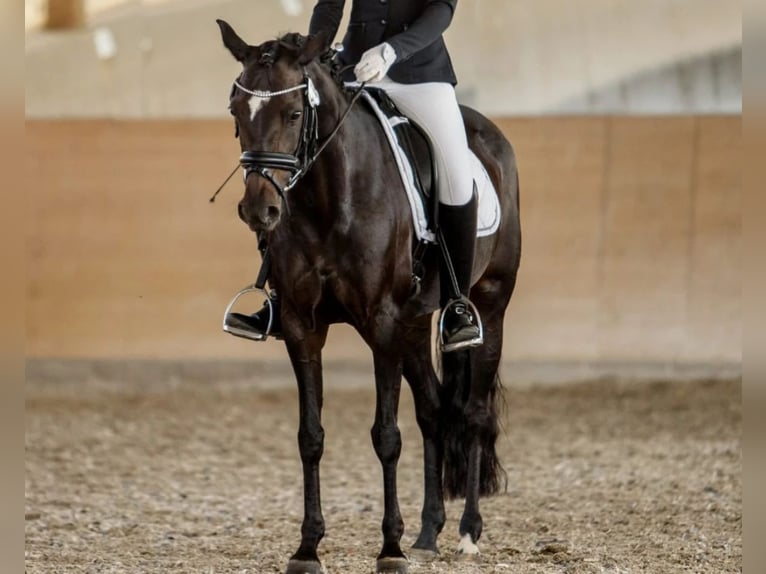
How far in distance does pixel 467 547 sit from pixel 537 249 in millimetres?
4817

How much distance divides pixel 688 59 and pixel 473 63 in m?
1.54

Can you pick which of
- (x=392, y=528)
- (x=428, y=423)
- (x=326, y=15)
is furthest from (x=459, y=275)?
(x=326, y=15)

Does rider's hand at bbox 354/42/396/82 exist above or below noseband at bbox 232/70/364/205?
above

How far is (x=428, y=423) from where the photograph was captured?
16.3 feet

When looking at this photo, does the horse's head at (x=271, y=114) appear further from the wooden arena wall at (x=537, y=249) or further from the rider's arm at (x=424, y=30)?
the wooden arena wall at (x=537, y=249)

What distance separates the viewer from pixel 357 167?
4195mm

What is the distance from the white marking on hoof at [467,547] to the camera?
4688mm

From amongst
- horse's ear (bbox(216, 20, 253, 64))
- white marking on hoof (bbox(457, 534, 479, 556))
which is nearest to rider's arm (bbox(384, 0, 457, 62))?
horse's ear (bbox(216, 20, 253, 64))

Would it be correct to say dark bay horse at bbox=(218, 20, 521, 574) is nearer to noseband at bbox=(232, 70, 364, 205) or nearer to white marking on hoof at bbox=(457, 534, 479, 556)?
noseband at bbox=(232, 70, 364, 205)

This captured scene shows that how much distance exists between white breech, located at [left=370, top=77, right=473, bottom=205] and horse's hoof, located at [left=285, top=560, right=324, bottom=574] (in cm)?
129

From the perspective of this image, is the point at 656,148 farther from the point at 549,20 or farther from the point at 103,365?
the point at 103,365

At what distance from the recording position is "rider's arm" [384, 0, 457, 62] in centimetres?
421

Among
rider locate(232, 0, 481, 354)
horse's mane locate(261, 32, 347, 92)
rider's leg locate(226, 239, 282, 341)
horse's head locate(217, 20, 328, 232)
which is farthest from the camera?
rider locate(232, 0, 481, 354)

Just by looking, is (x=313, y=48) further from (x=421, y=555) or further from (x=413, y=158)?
(x=421, y=555)
